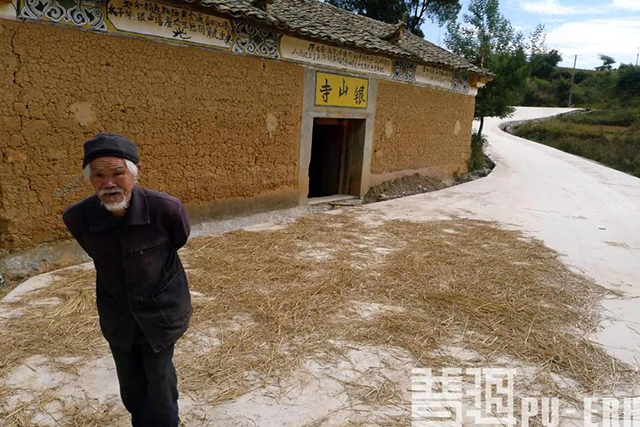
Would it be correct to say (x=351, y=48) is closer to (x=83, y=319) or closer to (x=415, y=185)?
(x=415, y=185)

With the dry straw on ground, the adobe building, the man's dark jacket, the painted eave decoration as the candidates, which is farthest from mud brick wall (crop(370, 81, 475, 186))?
A: the man's dark jacket

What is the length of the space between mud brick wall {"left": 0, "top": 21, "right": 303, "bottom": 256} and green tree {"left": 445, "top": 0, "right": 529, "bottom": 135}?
827 centimetres

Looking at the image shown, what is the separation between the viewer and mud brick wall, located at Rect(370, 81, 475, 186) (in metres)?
9.48

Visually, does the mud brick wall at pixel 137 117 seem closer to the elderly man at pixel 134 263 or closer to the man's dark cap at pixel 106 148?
the elderly man at pixel 134 263

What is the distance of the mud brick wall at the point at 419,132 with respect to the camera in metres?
9.48

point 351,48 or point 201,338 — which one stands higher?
point 351,48

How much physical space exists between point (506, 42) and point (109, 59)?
23.3m

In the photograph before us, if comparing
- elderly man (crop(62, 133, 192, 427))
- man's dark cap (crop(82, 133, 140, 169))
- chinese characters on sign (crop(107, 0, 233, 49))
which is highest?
chinese characters on sign (crop(107, 0, 233, 49))

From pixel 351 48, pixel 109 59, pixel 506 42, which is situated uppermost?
pixel 506 42

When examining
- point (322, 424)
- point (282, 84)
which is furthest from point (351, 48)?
point (322, 424)

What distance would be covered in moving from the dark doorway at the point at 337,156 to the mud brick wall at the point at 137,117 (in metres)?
1.91

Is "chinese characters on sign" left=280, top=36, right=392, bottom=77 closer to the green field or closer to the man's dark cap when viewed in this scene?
the man's dark cap

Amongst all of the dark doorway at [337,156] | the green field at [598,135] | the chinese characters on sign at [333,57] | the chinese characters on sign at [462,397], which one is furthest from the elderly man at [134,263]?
the green field at [598,135]

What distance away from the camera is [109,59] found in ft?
16.7
